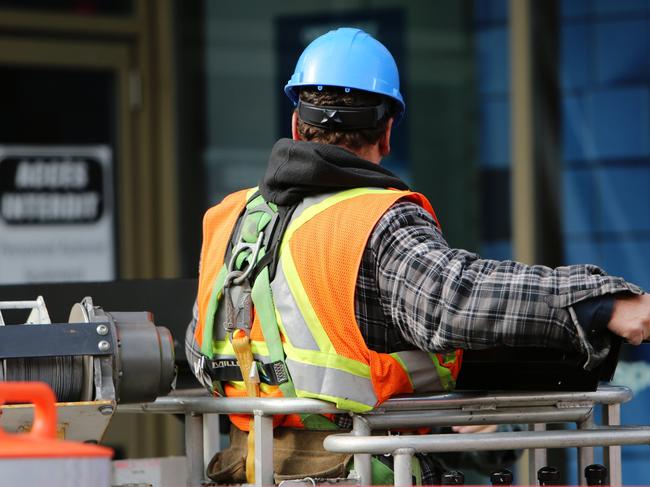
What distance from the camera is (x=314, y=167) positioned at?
10.6 ft

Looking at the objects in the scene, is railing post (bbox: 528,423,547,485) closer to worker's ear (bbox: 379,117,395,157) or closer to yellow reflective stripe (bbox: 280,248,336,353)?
yellow reflective stripe (bbox: 280,248,336,353)

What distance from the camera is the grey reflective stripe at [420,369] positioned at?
10.4 ft

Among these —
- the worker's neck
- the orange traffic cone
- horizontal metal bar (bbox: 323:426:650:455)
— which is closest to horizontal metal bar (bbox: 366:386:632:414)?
horizontal metal bar (bbox: 323:426:650:455)

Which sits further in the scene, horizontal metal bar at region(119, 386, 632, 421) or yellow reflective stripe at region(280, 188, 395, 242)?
yellow reflective stripe at region(280, 188, 395, 242)

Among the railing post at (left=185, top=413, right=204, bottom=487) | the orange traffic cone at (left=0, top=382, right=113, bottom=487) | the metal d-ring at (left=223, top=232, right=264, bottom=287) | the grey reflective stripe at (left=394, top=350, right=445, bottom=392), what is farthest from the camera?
the railing post at (left=185, top=413, right=204, bottom=487)

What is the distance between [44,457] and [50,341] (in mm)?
906

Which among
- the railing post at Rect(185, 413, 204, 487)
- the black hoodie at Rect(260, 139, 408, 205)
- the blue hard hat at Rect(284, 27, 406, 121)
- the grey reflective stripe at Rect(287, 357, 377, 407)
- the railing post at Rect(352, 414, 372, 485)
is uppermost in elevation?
the blue hard hat at Rect(284, 27, 406, 121)

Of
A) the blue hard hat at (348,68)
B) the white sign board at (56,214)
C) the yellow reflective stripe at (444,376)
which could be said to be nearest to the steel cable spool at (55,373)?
the yellow reflective stripe at (444,376)

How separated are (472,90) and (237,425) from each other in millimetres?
4046

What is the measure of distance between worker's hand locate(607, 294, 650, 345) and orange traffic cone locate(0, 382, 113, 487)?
123cm

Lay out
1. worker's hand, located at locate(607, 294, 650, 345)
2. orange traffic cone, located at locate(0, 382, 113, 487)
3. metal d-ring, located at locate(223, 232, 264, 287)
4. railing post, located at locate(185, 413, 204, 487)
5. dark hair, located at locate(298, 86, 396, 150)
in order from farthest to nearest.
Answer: railing post, located at locate(185, 413, 204, 487)
dark hair, located at locate(298, 86, 396, 150)
metal d-ring, located at locate(223, 232, 264, 287)
worker's hand, located at locate(607, 294, 650, 345)
orange traffic cone, located at locate(0, 382, 113, 487)

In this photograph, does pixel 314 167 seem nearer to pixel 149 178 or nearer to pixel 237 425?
pixel 237 425

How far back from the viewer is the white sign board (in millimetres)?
7504

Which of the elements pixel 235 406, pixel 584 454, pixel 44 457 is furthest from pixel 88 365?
pixel 584 454
